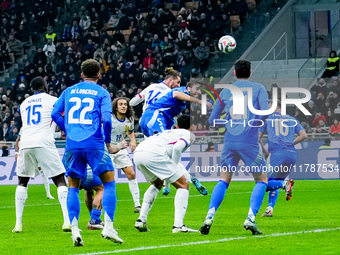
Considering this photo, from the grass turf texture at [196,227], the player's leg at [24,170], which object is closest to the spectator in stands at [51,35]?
the grass turf texture at [196,227]

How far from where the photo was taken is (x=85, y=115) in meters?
8.25

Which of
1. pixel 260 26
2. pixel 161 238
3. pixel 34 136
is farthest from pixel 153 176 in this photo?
pixel 260 26

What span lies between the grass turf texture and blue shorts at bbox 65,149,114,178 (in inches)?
33.5

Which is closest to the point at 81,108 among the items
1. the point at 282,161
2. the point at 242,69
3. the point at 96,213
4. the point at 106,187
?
the point at 106,187

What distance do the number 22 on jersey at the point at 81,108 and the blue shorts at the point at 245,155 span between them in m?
1.88

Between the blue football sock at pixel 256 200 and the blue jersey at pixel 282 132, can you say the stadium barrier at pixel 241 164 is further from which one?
the blue football sock at pixel 256 200

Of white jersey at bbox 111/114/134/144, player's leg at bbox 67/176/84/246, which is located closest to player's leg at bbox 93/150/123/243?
player's leg at bbox 67/176/84/246

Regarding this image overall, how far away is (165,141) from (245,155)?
1.14m

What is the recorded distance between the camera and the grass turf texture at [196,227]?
8.01 meters

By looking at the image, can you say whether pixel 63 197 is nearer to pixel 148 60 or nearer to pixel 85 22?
pixel 148 60

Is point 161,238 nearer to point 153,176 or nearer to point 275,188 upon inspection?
point 153,176

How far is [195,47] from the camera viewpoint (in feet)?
93.4

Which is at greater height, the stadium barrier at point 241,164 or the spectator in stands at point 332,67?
the spectator in stands at point 332,67

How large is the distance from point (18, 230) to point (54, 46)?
74.1ft
